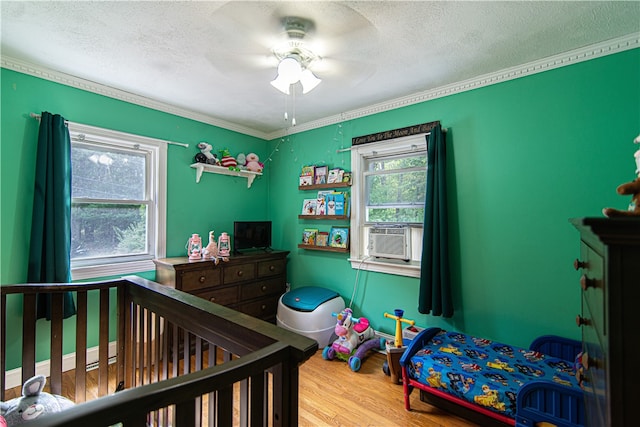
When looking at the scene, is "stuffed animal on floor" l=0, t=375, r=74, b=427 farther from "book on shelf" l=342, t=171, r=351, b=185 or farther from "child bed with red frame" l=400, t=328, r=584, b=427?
"book on shelf" l=342, t=171, r=351, b=185

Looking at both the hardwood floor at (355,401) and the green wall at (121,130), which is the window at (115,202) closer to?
the green wall at (121,130)

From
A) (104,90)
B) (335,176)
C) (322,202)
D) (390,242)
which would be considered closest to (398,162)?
(335,176)

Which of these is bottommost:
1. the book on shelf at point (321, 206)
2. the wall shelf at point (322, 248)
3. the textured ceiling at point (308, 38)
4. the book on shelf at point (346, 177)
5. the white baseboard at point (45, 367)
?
the white baseboard at point (45, 367)

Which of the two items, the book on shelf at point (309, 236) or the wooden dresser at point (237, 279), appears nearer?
the wooden dresser at point (237, 279)

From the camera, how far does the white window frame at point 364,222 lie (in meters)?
A: 2.59

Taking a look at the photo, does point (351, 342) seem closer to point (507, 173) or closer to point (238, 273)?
point (238, 273)

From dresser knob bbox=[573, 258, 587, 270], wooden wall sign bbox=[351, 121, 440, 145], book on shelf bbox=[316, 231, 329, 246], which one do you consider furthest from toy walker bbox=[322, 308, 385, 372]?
dresser knob bbox=[573, 258, 587, 270]

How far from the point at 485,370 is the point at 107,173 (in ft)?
11.1

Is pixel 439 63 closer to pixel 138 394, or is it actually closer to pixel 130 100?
pixel 138 394

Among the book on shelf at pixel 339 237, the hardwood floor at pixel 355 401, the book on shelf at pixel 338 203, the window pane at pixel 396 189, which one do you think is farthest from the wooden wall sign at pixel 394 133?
the hardwood floor at pixel 355 401

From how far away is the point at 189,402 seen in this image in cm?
63

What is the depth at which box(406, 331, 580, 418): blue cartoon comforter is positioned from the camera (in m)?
1.54

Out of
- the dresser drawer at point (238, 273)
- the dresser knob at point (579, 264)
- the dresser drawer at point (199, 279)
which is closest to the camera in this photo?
the dresser knob at point (579, 264)

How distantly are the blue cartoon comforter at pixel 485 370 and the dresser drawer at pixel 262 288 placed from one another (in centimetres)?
178
